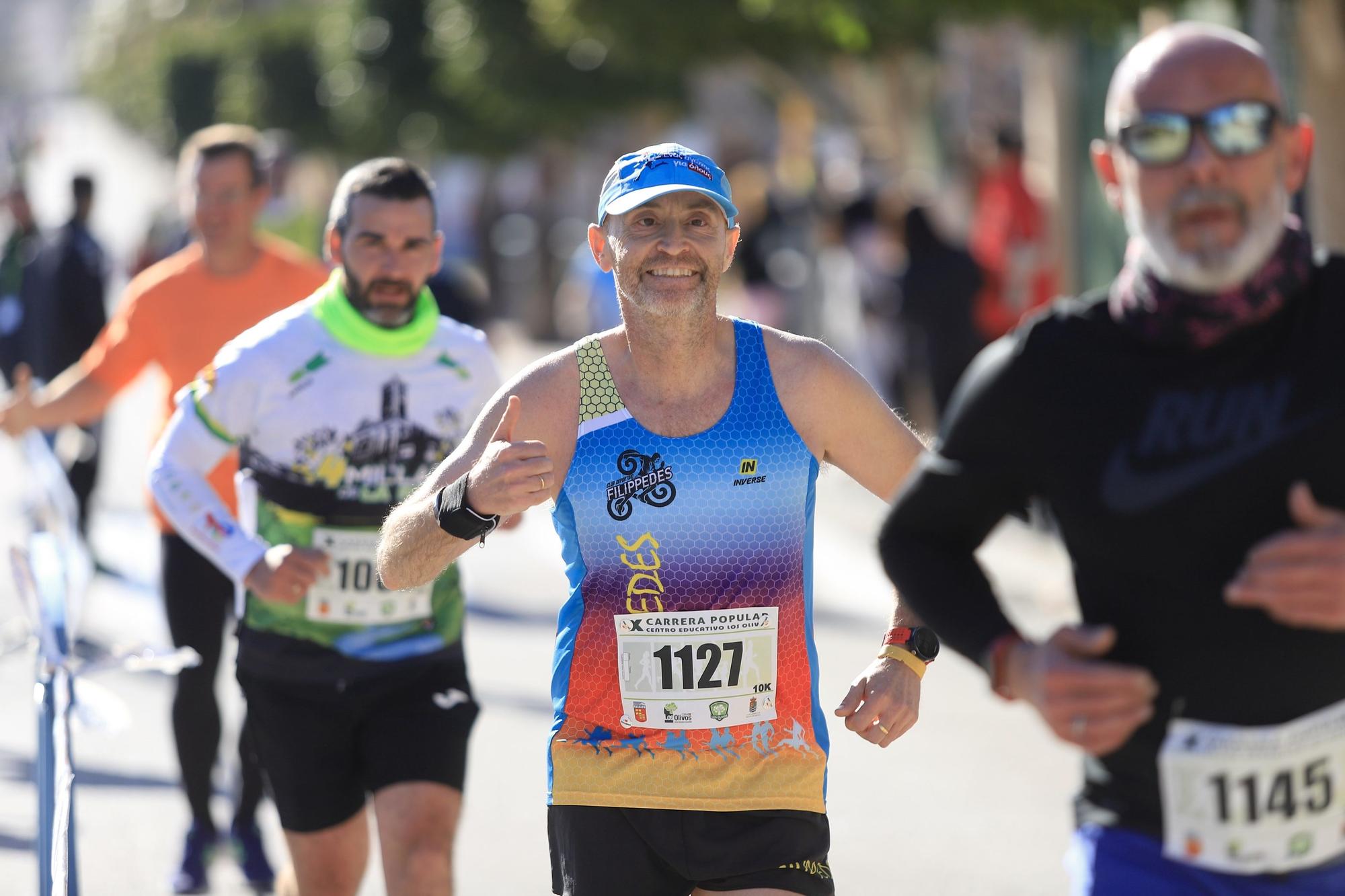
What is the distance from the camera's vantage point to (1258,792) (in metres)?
3.08

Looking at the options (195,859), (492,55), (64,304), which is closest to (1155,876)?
(195,859)

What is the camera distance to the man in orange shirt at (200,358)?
678cm

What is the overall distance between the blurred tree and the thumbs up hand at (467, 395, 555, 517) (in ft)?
32.0

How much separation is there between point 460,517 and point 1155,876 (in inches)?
55.6

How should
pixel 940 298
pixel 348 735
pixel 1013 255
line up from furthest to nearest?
pixel 1013 255 → pixel 940 298 → pixel 348 735

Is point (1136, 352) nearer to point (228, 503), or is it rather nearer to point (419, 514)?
point (419, 514)

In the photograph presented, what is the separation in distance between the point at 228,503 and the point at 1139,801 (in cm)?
396

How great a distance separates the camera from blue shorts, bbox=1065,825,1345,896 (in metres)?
3.10

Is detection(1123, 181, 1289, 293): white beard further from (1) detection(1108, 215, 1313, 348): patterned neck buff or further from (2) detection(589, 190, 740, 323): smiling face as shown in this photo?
(2) detection(589, 190, 740, 323): smiling face

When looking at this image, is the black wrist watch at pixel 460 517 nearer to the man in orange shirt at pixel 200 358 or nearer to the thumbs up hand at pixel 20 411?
the man in orange shirt at pixel 200 358

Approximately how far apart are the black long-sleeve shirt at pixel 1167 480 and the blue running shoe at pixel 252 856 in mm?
3999

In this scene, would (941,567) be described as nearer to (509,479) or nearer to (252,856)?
(509,479)

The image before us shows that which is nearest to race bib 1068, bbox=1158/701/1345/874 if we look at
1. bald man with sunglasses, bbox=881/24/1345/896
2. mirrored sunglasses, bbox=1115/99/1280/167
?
bald man with sunglasses, bbox=881/24/1345/896

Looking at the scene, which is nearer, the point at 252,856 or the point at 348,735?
the point at 348,735
